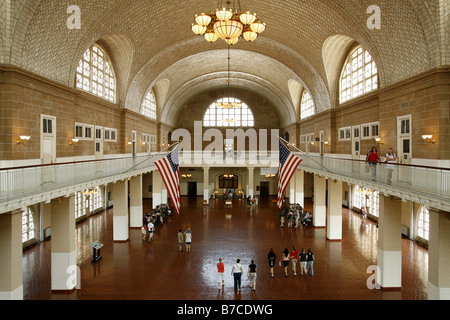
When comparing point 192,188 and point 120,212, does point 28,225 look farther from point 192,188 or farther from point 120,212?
point 192,188

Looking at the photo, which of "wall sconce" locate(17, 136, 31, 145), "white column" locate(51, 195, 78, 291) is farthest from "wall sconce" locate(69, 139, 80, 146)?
"white column" locate(51, 195, 78, 291)

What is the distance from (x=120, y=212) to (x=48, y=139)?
16.8ft

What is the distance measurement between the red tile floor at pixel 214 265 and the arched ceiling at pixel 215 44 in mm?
7901

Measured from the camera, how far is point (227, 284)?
10.9 meters

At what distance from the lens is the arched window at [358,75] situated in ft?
57.7

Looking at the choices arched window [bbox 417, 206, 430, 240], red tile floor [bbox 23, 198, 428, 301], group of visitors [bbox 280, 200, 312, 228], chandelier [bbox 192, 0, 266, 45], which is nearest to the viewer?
chandelier [bbox 192, 0, 266, 45]

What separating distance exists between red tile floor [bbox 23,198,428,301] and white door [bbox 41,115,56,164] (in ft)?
14.3

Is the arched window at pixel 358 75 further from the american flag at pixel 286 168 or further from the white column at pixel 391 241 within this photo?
the white column at pixel 391 241

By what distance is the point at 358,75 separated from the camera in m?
19.1

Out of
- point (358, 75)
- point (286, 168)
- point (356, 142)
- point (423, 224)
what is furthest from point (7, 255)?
point (358, 75)

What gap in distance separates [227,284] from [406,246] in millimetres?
9564

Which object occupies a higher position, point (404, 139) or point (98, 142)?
point (98, 142)

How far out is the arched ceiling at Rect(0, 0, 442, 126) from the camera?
37.1 feet

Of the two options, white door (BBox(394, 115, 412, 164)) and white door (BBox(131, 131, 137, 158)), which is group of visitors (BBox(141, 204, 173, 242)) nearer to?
white door (BBox(131, 131, 137, 158))
